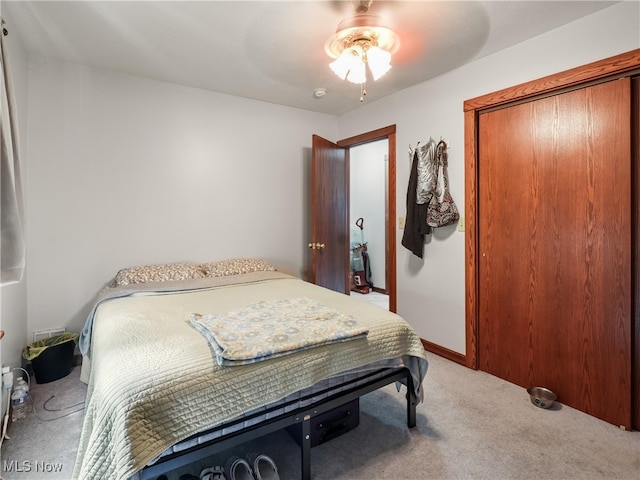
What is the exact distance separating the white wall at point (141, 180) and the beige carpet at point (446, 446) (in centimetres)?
113

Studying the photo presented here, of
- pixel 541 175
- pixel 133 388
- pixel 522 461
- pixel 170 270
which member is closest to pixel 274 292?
pixel 170 270

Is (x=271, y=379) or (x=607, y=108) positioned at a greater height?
(x=607, y=108)

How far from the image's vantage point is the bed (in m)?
1.12

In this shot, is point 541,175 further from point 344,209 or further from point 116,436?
point 116,436

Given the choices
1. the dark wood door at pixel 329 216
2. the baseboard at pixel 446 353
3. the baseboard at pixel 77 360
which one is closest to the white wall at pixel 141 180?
the baseboard at pixel 77 360

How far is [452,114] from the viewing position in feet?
8.96

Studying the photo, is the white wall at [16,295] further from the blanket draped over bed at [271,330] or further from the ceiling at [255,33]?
the blanket draped over bed at [271,330]

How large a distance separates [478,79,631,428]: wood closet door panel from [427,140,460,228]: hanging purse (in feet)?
0.78

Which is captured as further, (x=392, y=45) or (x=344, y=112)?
(x=344, y=112)

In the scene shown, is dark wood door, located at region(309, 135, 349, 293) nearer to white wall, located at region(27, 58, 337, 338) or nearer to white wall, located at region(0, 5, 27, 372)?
white wall, located at region(27, 58, 337, 338)

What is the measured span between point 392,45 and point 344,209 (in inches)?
79.6

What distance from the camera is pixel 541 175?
2230 millimetres

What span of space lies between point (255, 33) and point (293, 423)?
2299 mm

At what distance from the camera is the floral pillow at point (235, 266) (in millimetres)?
3064
